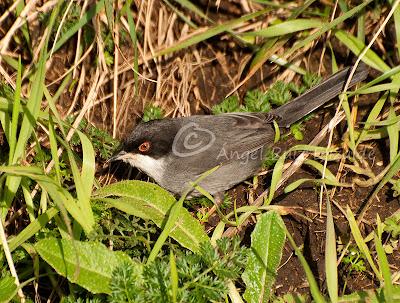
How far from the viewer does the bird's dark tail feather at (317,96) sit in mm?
6305

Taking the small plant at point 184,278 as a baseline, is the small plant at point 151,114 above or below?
above

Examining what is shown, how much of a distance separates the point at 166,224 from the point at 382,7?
3.34 metres

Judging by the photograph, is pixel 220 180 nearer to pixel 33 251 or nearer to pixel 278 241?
pixel 278 241

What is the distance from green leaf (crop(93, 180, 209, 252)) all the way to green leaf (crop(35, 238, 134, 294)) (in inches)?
15.0

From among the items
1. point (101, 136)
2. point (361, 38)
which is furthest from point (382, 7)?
point (101, 136)

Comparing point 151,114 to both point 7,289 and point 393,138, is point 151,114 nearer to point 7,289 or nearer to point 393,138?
point 393,138

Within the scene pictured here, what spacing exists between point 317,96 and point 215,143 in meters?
1.08

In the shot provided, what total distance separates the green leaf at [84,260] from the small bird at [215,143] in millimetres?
1463

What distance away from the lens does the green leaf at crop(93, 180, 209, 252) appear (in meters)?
4.92

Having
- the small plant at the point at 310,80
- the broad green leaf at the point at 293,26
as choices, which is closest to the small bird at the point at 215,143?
the small plant at the point at 310,80

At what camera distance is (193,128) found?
6414 mm

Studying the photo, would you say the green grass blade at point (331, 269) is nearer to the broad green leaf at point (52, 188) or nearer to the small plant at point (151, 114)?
the broad green leaf at point (52, 188)

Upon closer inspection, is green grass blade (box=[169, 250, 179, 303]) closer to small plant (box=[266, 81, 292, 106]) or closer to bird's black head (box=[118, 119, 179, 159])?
bird's black head (box=[118, 119, 179, 159])

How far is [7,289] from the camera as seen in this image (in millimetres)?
4566
